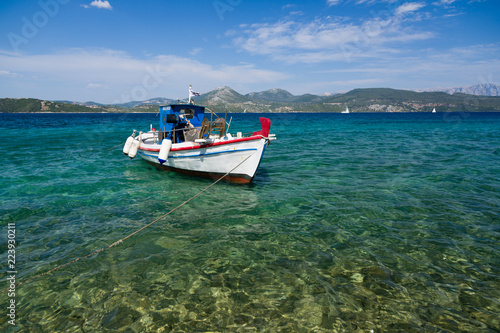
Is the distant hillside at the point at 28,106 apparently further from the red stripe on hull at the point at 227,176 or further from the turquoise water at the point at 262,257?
the turquoise water at the point at 262,257

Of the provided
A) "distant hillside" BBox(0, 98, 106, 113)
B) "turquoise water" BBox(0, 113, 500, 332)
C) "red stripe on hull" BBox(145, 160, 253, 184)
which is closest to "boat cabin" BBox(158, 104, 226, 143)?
"red stripe on hull" BBox(145, 160, 253, 184)

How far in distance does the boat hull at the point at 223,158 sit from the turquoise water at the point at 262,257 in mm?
915

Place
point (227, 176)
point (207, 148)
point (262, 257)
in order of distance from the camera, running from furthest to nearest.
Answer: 1. point (227, 176)
2. point (207, 148)
3. point (262, 257)

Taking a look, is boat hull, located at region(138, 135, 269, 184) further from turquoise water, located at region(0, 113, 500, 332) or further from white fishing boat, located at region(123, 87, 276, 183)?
turquoise water, located at region(0, 113, 500, 332)

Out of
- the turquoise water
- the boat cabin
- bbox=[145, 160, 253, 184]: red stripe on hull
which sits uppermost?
the boat cabin

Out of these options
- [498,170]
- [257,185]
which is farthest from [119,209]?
[498,170]

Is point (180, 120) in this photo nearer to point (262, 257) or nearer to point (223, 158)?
point (223, 158)

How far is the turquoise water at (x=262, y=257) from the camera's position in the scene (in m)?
4.73

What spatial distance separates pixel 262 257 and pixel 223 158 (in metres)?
7.57

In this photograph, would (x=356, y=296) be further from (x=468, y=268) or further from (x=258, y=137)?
(x=258, y=137)

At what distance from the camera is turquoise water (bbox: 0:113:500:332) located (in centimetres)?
473

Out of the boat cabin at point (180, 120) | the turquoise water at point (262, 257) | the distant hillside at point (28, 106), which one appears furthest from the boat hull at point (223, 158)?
the distant hillside at point (28, 106)

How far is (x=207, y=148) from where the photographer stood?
1370 centimetres

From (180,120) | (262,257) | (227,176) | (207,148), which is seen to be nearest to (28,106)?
(180,120)
